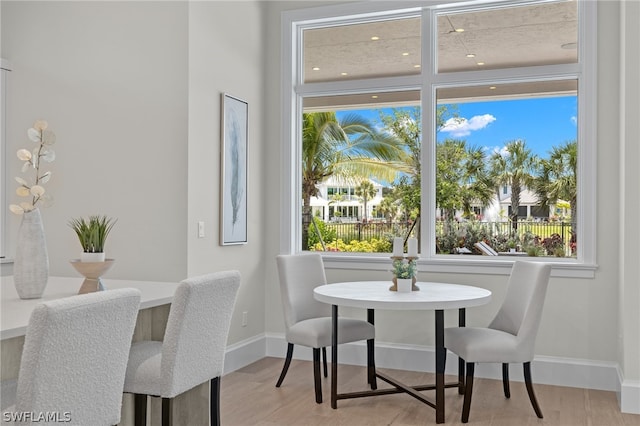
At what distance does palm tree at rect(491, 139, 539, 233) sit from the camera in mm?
4469

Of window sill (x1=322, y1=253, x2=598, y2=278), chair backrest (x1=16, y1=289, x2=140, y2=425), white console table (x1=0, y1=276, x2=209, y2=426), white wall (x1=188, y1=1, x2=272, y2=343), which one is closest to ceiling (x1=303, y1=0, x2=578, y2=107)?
white wall (x1=188, y1=1, x2=272, y2=343)

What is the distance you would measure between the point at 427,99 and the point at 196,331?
3.06 meters

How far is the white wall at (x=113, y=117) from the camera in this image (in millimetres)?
4055

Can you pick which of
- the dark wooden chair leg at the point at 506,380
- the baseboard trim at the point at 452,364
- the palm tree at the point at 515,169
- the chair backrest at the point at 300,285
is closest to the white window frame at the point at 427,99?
the palm tree at the point at 515,169

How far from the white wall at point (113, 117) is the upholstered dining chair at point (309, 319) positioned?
0.73 m

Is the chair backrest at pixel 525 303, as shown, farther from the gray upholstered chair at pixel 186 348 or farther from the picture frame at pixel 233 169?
the picture frame at pixel 233 169

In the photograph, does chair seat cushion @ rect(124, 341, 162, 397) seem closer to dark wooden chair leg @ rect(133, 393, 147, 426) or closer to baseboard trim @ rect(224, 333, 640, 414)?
dark wooden chair leg @ rect(133, 393, 147, 426)

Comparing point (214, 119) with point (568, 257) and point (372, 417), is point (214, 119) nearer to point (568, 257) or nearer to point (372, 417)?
point (372, 417)

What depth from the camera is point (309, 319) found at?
4.20 meters

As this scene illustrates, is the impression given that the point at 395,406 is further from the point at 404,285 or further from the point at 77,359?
the point at 77,359

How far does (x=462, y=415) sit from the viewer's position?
3.39 metres

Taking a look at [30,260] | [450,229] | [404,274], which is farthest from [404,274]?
[30,260]

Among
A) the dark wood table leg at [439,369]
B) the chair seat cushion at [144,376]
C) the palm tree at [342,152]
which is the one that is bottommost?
the dark wood table leg at [439,369]
